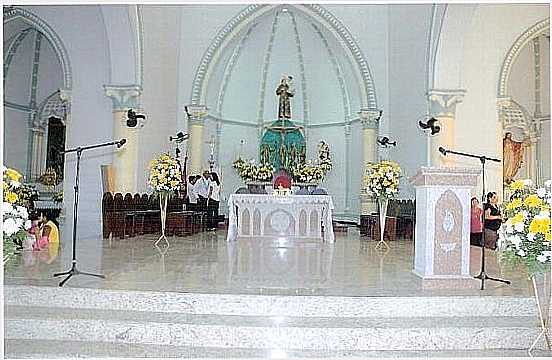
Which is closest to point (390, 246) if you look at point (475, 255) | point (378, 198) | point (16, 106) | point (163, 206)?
point (378, 198)

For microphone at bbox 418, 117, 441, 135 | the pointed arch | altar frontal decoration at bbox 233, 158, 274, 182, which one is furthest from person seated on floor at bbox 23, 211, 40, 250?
altar frontal decoration at bbox 233, 158, 274, 182

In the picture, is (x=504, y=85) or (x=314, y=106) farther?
(x=314, y=106)

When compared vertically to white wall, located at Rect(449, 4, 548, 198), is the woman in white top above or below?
below

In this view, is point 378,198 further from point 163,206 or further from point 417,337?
point 417,337

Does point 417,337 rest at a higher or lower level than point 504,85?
lower

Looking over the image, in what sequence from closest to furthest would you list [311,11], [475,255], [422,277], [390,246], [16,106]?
[422,277] → [475,255] → [390,246] → [311,11] → [16,106]

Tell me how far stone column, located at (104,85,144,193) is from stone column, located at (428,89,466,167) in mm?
6000

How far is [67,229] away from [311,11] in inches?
319

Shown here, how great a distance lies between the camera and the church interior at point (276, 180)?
5.07 metres

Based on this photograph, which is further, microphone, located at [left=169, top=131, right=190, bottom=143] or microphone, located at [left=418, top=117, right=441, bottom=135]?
microphone, located at [left=169, top=131, right=190, bottom=143]

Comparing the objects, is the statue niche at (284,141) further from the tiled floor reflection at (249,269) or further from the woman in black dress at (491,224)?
the woman in black dress at (491,224)

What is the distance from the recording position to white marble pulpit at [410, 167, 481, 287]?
6129 mm

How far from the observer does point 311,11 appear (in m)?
15.4

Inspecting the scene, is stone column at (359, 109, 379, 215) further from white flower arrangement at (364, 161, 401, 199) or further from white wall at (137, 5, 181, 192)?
white wall at (137, 5, 181, 192)
